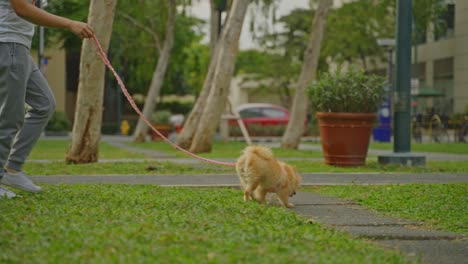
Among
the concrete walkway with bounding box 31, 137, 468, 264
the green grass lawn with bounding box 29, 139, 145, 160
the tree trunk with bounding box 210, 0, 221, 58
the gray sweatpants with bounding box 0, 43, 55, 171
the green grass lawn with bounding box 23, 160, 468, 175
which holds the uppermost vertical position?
the tree trunk with bounding box 210, 0, 221, 58

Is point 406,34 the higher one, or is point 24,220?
point 406,34

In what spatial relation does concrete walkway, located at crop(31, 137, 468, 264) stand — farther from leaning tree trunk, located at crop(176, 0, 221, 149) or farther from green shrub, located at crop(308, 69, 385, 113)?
leaning tree trunk, located at crop(176, 0, 221, 149)

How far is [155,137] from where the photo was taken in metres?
30.2

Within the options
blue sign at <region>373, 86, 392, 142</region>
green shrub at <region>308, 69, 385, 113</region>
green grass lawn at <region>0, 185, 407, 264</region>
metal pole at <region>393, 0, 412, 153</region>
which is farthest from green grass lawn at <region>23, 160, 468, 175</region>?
blue sign at <region>373, 86, 392, 142</region>

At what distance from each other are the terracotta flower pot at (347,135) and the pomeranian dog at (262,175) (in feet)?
18.7

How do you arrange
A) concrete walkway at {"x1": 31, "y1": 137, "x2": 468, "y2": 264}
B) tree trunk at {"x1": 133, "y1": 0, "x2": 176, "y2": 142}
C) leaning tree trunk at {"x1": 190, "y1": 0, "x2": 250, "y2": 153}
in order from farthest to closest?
1. tree trunk at {"x1": 133, "y1": 0, "x2": 176, "y2": 142}
2. leaning tree trunk at {"x1": 190, "y1": 0, "x2": 250, "y2": 153}
3. concrete walkway at {"x1": 31, "y1": 137, "x2": 468, "y2": 264}

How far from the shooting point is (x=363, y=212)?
7.31 metres

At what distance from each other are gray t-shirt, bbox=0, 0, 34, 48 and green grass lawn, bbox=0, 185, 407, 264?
54.6 inches

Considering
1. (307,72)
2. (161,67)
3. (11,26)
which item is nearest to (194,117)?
(307,72)

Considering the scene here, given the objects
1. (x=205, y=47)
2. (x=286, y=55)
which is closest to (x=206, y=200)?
(x=286, y=55)

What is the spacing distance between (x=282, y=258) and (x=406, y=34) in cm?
998

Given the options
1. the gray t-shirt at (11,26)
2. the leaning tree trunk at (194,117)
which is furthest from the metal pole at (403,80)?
the gray t-shirt at (11,26)

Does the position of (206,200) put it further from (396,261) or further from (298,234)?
(396,261)

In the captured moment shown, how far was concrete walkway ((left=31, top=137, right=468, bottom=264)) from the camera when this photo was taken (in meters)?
5.40
